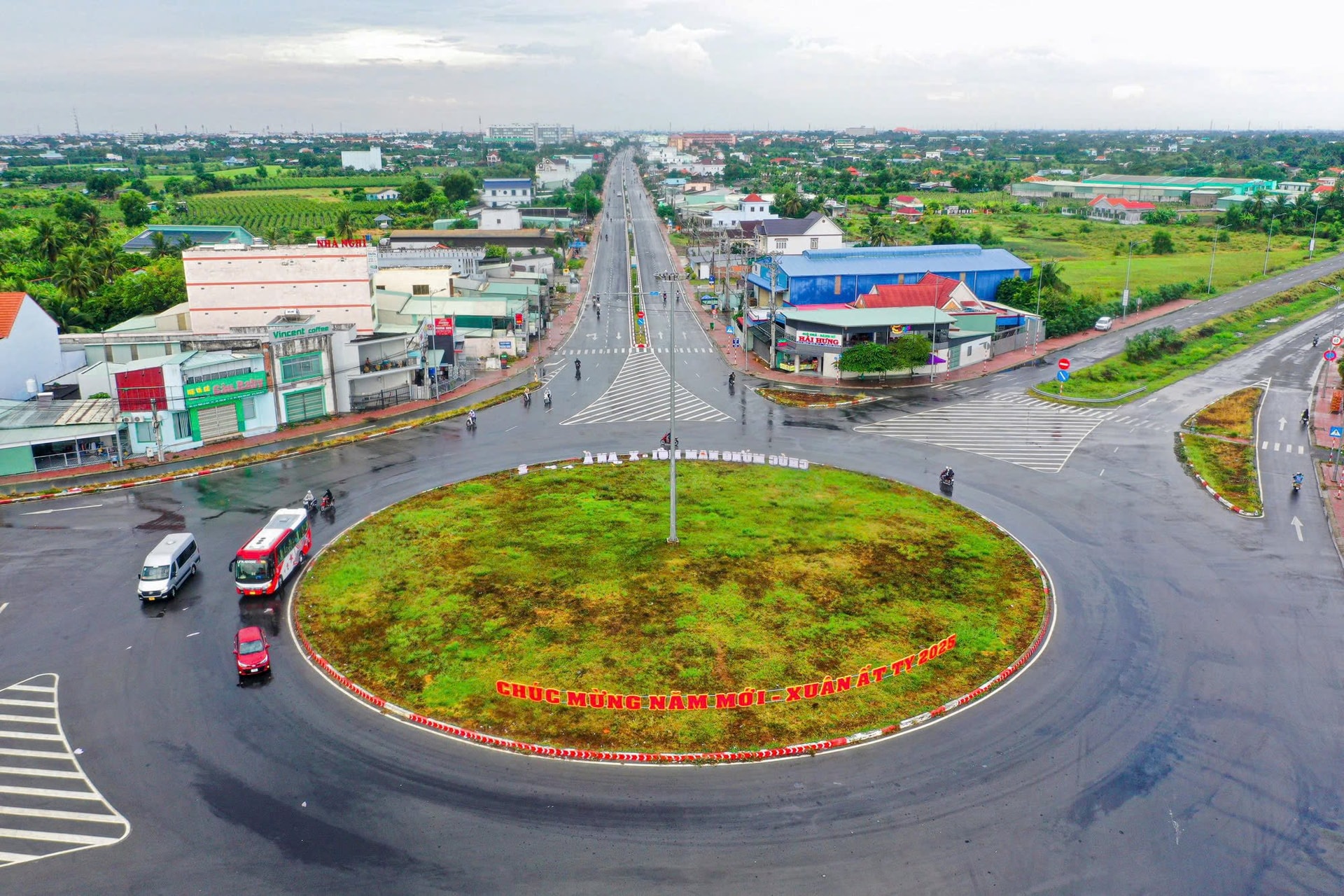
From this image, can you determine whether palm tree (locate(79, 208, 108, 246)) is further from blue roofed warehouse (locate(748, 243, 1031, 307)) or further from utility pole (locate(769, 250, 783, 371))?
blue roofed warehouse (locate(748, 243, 1031, 307))

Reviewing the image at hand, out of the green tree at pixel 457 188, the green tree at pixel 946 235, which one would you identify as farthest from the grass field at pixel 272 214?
the green tree at pixel 946 235

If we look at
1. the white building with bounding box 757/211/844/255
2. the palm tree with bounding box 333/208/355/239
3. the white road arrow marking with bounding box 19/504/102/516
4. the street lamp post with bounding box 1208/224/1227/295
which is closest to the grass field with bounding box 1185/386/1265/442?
the street lamp post with bounding box 1208/224/1227/295

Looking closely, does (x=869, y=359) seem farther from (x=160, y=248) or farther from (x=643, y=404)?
(x=160, y=248)

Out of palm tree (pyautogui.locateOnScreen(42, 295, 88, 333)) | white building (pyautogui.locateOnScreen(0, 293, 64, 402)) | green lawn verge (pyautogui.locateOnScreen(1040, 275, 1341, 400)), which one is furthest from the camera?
palm tree (pyautogui.locateOnScreen(42, 295, 88, 333))

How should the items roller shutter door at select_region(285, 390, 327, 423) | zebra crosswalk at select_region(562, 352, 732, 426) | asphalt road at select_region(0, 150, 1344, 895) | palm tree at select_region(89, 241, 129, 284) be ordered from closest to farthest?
asphalt road at select_region(0, 150, 1344, 895) → roller shutter door at select_region(285, 390, 327, 423) → zebra crosswalk at select_region(562, 352, 732, 426) → palm tree at select_region(89, 241, 129, 284)

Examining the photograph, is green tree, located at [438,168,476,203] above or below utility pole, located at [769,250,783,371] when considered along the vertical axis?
above

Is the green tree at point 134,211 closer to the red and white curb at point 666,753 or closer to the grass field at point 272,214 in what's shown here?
→ the grass field at point 272,214
